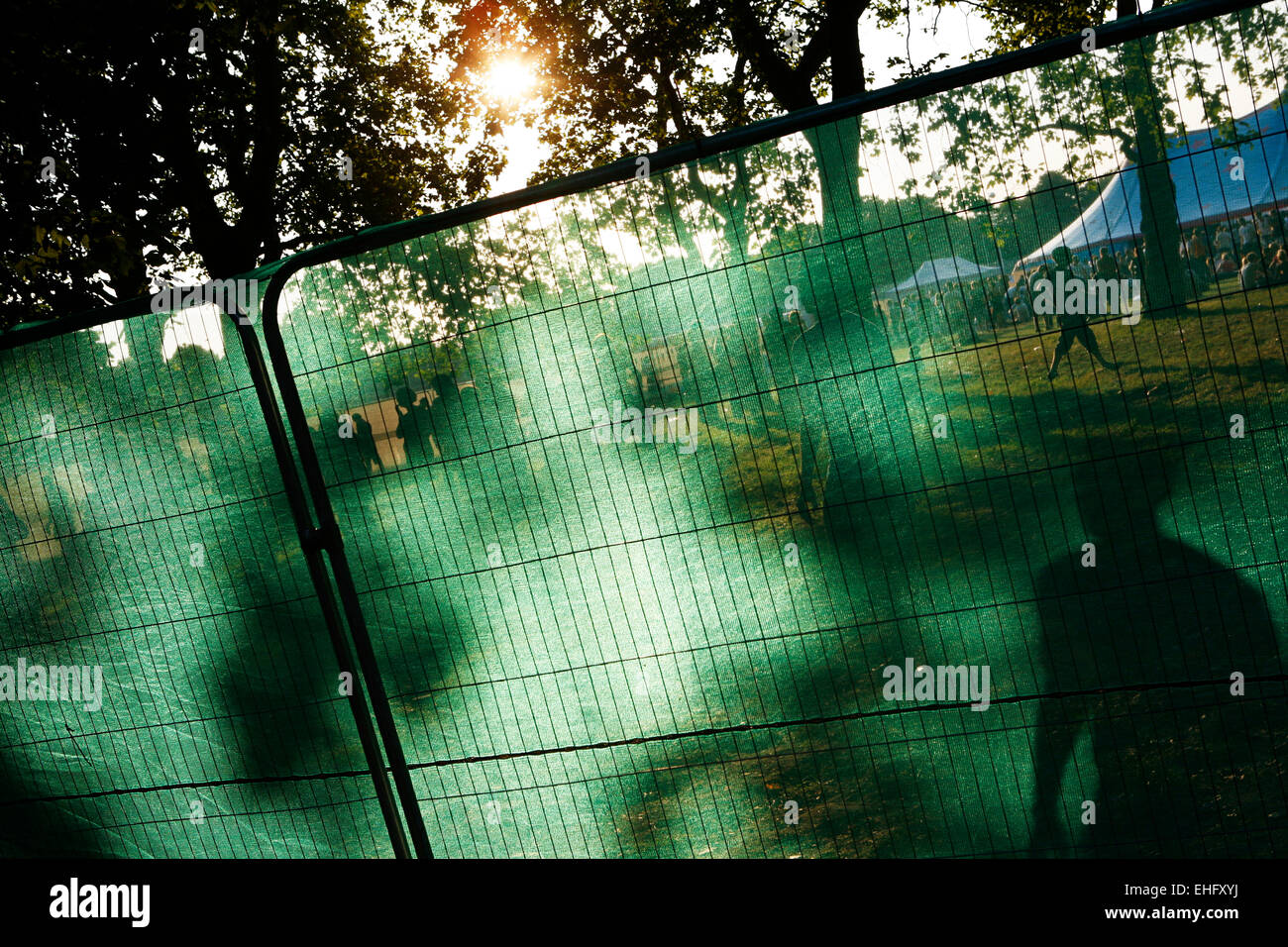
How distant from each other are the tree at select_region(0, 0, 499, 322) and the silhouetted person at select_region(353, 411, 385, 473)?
42.6 inches

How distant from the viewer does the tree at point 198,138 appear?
18.8ft

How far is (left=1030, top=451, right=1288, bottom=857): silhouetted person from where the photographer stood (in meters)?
2.93

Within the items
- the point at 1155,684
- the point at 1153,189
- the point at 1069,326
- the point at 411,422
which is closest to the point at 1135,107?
the point at 1153,189

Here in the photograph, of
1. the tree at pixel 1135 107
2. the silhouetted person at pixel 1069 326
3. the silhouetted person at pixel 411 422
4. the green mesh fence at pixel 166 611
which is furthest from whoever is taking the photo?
the green mesh fence at pixel 166 611

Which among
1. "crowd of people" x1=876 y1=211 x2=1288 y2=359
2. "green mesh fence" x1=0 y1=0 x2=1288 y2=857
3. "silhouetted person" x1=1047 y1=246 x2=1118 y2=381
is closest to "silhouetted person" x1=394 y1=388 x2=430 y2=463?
"green mesh fence" x1=0 y1=0 x2=1288 y2=857

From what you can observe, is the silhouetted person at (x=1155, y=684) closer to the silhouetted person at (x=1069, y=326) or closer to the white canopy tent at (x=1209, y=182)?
the silhouetted person at (x=1069, y=326)

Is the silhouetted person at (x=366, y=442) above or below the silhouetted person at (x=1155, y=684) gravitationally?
above

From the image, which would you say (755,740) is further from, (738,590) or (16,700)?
(16,700)

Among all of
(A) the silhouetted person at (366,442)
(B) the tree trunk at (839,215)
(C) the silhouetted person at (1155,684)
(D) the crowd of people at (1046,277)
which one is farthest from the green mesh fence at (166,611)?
(C) the silhouetted person at (1155,684)

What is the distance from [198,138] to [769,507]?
34.2ft

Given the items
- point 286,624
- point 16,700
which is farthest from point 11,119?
point 286,624

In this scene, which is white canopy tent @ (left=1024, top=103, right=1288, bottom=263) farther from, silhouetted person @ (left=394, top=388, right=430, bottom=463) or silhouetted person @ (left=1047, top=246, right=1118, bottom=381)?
silhouetted person @ (left=394, top=388, right=430, bottom=463)

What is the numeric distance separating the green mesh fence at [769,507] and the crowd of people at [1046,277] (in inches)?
0.4
